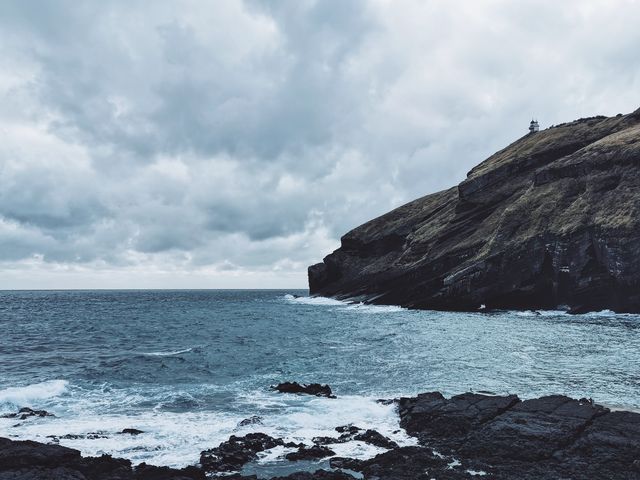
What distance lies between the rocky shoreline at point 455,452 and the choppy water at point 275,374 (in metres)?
1.43

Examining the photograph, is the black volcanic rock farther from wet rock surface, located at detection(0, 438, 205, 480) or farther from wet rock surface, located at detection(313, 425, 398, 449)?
wet rock surface, located at detection(0, 438, 205, 480)

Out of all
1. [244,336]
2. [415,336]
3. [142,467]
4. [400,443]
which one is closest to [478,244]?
[415,336]

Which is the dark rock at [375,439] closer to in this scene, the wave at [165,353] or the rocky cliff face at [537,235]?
the wave at [165,353]

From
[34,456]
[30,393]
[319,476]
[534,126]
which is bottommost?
[319,476]

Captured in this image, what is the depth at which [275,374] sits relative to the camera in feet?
115

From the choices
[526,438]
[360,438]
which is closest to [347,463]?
[360,438]

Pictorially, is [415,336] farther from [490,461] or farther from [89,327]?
[89,327]

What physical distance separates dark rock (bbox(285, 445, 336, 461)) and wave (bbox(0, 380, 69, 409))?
17.4 meters

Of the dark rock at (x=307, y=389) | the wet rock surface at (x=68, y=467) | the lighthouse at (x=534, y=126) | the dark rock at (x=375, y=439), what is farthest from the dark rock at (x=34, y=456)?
the lighthouse at (x=534, y=126)

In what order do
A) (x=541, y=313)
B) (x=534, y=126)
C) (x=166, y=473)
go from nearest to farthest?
(x=166, y=473)
(x=541, y=313)
(x=534, y=126)

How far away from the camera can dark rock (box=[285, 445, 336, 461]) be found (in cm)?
1809

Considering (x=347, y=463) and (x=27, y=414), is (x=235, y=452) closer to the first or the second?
(x=347, y=463)

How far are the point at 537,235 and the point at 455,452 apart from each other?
66.6 metres

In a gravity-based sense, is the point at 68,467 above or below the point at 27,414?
above
